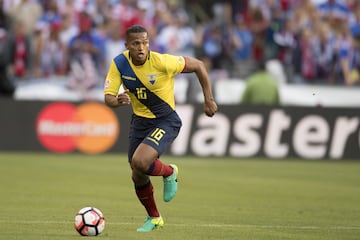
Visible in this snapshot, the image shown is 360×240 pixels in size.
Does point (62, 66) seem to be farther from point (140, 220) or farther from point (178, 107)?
point (140, 220)

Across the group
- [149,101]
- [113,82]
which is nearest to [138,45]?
[113,82]

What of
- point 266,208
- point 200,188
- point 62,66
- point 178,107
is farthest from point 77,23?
point 266,208

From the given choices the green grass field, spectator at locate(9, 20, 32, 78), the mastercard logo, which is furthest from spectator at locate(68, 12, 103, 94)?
the green grass field

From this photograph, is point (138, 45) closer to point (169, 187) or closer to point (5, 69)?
point (169, 187)

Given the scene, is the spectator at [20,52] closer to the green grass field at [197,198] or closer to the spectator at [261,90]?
the green grass field at [197,198]

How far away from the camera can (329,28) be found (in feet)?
82.2

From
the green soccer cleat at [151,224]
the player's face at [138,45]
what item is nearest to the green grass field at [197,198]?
the green soccer cleat at [151,224]

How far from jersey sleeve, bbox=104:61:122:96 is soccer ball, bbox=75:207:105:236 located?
1.46 meters

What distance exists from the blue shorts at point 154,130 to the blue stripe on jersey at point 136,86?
9cm

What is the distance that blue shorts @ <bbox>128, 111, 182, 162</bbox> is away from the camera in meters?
A: 10.8

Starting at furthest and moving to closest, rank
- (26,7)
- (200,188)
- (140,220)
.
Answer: (26,7) < (200,188) < (140,220)

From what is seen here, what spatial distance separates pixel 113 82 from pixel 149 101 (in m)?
0.47

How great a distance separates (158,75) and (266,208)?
3.33 m

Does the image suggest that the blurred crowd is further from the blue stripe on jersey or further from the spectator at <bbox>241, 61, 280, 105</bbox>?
the blue stripe on jersey
